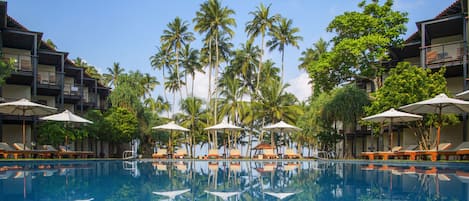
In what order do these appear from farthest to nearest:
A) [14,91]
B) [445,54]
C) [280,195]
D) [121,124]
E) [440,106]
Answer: [121,124]
[14,91]
[445,54]
[440,106]
[280,195]

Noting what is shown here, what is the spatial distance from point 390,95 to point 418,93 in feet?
4.63

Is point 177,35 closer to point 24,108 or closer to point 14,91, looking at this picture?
point 14,91

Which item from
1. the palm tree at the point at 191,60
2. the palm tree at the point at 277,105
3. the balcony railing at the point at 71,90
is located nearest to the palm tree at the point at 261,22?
the palm tree at the point at 277,105

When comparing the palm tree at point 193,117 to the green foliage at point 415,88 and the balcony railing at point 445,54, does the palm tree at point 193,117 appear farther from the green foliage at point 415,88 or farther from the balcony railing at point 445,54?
the balcony railing at point 445,54

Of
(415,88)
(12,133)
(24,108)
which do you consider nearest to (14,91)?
(12,133)

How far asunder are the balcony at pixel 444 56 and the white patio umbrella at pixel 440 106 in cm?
451

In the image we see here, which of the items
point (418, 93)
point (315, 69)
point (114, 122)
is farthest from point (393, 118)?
point (114, 122)

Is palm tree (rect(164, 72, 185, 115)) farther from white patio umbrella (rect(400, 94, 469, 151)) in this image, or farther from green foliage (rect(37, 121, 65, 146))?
white patio umbrella (rect(400, 94, 469, 151))

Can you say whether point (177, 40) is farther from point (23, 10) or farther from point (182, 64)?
point (23, 10)

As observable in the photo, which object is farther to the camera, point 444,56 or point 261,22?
point 261,22

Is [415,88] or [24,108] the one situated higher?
[415,88]

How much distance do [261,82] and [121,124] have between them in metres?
15.6

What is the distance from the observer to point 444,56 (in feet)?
68.4

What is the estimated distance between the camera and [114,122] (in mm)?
29766
